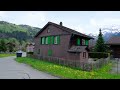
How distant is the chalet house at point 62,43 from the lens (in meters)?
28.2

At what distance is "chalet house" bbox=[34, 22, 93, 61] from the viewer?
28.2m

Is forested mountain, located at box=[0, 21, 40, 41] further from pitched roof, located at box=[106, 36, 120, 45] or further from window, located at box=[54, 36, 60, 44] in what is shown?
window, located at box=[54, 36, 60, 44]

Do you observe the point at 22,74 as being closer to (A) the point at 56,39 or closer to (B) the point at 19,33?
(A) the point at 56,39

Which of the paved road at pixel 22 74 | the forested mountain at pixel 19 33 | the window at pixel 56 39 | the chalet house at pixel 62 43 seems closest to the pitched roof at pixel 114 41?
the chalet house at pixel 62 43

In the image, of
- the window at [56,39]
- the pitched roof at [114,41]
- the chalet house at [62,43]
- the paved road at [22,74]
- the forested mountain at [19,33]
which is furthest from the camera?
the forested mountain at [19,33]

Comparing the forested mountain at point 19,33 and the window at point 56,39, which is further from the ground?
the forested mountain at point 19,33

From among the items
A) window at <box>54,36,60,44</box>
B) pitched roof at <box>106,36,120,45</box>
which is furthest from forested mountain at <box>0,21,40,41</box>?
window at <box>54,36,60,44</box>

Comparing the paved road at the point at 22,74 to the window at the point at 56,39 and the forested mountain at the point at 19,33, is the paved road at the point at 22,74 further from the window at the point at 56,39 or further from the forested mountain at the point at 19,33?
the forested mountain at the point at 19,33

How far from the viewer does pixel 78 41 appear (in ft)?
102

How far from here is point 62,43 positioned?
29906 millimetres
